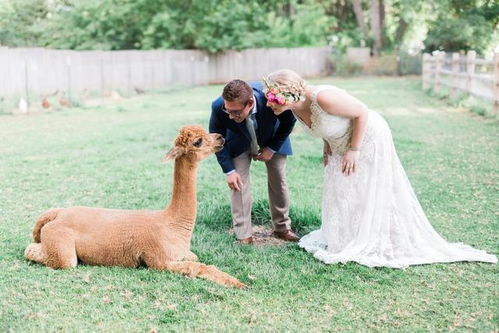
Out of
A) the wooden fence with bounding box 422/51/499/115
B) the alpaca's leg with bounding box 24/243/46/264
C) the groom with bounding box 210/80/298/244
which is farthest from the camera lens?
the wooden fence with bounding box 422/51/499/115

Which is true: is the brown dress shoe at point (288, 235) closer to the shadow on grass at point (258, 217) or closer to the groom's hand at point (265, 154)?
the shadow on grass at point (258, 217)

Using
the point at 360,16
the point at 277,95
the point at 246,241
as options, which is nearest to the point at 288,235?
the point at 246,241

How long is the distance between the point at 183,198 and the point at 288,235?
1430mm

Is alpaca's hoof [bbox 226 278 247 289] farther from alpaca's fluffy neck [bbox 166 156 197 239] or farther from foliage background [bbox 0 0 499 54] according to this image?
foliage background [bbox 0 0 499 54]

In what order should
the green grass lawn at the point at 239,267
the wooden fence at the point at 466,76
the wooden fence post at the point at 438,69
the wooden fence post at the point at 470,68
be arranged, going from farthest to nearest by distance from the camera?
1. the wooden fence post at the point at 438,69
2. the wooden fence post at the point at 470,68
3. the wooden fence at the point at 466,76
4. the green grass lawn at the point at 239,267

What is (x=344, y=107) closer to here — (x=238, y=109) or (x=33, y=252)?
(x=238, y=109)

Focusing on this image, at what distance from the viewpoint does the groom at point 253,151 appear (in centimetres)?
526

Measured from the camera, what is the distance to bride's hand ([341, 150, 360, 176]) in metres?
4.93

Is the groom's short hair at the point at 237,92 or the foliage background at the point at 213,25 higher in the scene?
the foliage background at the point at 213,25

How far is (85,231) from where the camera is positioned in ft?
15.4

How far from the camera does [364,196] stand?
5082 millimetres

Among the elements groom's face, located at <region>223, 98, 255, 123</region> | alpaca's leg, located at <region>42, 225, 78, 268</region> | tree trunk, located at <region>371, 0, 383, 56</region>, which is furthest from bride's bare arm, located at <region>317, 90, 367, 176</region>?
tree trunk, located at <region>371, 0, 383, 56</region>

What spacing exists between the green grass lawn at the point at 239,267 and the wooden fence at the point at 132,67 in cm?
1036

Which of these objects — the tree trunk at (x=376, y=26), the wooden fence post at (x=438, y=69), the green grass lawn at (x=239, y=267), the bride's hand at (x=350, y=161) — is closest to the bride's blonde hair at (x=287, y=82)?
the bride's hand at (x=350, y=161)
